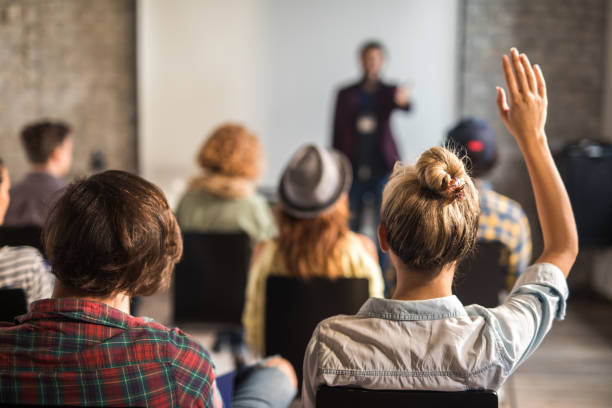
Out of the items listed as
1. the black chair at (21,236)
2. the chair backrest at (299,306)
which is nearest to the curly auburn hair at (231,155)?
the black chair at (21,236)

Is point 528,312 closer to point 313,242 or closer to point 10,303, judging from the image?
point 313,242

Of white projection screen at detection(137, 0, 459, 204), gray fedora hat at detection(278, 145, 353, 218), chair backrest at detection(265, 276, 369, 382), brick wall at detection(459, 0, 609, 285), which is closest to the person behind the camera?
chair backrest at detection(265, 276, 369, 382)

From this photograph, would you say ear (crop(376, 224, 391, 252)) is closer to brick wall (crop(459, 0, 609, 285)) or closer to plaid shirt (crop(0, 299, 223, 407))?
plaid shirt (crop(0, 299, 223, 407))

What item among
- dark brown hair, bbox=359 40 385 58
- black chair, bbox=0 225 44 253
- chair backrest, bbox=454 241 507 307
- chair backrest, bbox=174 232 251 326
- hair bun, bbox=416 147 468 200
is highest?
dark brown hair, bbox=359 40 385 58

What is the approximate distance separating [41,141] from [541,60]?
369 centimetres

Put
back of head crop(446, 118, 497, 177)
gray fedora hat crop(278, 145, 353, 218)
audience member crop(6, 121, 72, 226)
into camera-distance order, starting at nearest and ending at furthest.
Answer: gray fedora hat crop(278, 145, 353, 218) < back of head crop(446, 118, 497, 177) < audience member crop(6, 121, 72, 226)

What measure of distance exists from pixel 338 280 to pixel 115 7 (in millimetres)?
3991

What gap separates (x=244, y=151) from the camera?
292 cm

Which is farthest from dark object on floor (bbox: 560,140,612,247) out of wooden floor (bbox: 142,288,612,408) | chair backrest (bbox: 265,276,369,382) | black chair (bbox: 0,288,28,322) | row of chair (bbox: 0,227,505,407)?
black chair (bbox: 0,288,28,322)

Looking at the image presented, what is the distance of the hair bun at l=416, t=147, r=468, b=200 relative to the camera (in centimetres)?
100

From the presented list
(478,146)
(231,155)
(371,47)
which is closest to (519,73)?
(478,146)

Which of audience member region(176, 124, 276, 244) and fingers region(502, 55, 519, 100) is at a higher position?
fingers region(502, 55, 519, 100)

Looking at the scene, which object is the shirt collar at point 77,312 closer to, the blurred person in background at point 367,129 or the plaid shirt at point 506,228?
the plaid shirt at point 506,228

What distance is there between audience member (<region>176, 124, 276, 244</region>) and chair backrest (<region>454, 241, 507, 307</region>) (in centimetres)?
112
